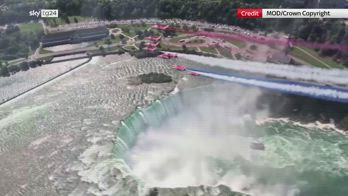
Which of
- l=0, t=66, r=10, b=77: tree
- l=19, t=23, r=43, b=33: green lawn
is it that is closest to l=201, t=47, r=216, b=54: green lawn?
l=19, t=23, r=43, b=33: green lawn

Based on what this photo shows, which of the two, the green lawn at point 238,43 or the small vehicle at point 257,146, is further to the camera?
the green lawn at point 238,43

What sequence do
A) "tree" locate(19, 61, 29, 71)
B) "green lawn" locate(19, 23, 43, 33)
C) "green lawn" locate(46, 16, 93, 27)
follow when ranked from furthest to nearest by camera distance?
"green lawn" locate(46, 16, 93, 27), "green lawn" locate(19, 23, 43, 33), "tree" locate(19, 61, 29, 71)

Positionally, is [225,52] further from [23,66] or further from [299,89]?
[23,66]

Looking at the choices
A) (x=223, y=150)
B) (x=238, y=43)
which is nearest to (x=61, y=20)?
(x=238, y=43)

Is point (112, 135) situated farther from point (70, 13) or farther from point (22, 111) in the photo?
point (70, 13)

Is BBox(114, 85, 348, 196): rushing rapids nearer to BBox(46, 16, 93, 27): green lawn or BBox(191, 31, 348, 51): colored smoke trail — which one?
BBox(191, 31, 348, 51): colored smoke trail

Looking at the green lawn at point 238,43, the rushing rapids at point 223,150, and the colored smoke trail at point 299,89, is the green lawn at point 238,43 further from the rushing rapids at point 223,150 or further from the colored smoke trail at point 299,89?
the rushing rapids at point 223,150

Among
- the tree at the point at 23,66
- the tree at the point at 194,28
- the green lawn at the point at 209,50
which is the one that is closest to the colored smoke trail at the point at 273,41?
the tree at the point at 194,28
